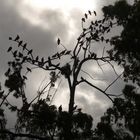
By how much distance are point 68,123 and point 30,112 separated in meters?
1.14

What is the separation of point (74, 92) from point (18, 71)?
2.93 m

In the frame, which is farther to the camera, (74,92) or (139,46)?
(139,46)

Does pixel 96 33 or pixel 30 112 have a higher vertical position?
pixel 96 33

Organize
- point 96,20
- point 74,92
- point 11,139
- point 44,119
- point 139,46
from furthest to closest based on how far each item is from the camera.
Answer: point 139,46, point 96,20, point 74,92, point 44,119, point 11,139

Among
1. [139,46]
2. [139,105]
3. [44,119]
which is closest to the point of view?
[44,119]

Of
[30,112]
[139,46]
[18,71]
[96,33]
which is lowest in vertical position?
[30,112]

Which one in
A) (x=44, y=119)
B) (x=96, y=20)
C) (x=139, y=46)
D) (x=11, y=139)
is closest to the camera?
(x=11, y=139)

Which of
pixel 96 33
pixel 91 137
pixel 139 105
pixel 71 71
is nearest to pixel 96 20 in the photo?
pixel 96 33

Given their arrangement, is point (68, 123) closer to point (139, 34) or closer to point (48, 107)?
point (48, 107)

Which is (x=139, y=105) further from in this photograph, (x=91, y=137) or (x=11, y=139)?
(x=11, y=139)

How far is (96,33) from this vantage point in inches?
435

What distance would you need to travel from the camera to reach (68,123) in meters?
9.00

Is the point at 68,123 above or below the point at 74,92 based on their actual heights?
below

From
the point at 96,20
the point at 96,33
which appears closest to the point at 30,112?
the point at 96,33
